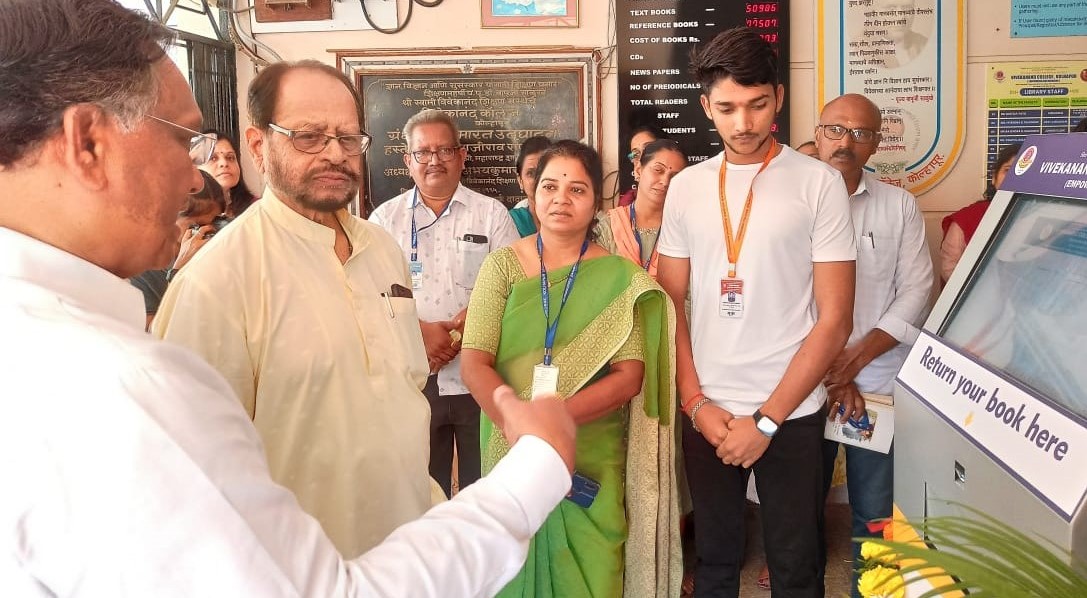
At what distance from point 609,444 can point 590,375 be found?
0.22 m

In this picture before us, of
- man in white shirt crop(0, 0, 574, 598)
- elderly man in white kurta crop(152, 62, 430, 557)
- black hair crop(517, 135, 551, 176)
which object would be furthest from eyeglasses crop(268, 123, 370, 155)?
black hair crop(517, 135, 551, 176)

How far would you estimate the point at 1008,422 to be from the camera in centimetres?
91

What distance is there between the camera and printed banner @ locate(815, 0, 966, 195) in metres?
3.83

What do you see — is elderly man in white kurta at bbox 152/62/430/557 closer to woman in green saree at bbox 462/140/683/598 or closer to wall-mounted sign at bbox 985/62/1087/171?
woman in green saree at bbox 462/140/683/598

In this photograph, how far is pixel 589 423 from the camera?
7.48 feet

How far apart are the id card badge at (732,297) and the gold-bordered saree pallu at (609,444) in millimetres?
168

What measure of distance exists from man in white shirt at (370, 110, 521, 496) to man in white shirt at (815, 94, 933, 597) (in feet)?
4.38

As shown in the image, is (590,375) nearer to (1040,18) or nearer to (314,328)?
(314,328)

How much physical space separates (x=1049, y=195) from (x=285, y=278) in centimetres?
122

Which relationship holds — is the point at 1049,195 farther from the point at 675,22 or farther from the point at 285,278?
the point at 675,22

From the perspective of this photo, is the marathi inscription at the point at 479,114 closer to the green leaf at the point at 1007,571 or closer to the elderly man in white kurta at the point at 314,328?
the elderly man in white kurta at the point at 314,328

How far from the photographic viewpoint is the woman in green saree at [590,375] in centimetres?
226

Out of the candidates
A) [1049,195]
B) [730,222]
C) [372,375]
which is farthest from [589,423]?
[1049,195]

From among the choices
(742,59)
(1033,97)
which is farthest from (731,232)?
(1033,97)
